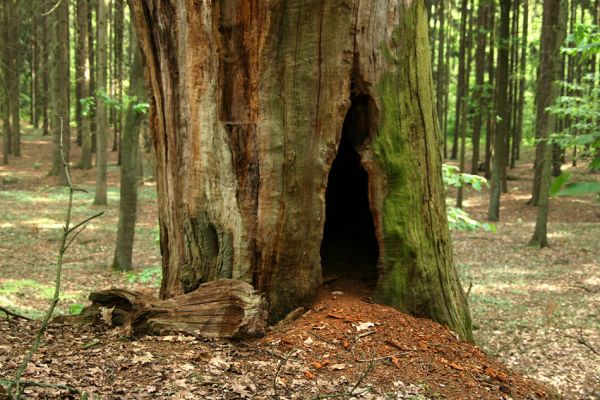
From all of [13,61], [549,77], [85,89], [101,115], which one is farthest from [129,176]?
[13,61]

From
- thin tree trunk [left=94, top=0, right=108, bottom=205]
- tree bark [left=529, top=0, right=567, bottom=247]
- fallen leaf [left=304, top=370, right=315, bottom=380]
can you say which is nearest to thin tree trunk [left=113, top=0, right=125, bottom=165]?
thin tree trunk [left=94, top=0, right=108, bottom=205]

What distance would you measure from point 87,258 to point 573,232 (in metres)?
15.2

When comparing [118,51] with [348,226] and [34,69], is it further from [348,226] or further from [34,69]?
[348,226]

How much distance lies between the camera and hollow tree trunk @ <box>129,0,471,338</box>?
3.73 metres

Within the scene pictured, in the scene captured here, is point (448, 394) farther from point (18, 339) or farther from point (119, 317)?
point (18, 339)

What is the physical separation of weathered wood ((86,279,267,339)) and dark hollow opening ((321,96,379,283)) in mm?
978

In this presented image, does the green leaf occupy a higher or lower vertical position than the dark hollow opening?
higher

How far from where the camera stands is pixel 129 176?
Result: 11984 mm

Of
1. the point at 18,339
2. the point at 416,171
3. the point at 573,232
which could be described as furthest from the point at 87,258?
the point at 573,232

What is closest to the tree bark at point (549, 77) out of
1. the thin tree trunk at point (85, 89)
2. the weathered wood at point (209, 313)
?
the weathered wood at point (209, 313)

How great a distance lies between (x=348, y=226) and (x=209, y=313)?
87.8 inches

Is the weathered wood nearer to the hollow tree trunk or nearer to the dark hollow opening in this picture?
the hollow tree trunk

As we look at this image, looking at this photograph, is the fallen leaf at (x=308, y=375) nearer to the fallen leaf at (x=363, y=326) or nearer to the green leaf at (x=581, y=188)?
the fallen leaf at (x=363, y=326)

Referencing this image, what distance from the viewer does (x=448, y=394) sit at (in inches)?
127
